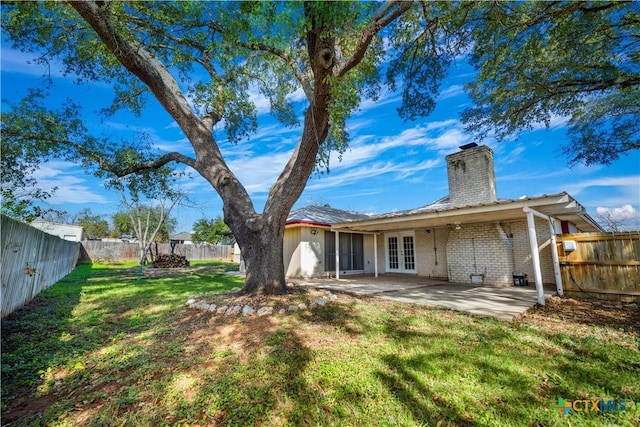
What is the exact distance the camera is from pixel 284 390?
2512 mm

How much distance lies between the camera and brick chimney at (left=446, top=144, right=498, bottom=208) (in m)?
9.53

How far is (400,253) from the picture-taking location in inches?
482

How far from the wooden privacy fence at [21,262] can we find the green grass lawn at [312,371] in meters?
0.52

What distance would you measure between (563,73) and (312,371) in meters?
8.09

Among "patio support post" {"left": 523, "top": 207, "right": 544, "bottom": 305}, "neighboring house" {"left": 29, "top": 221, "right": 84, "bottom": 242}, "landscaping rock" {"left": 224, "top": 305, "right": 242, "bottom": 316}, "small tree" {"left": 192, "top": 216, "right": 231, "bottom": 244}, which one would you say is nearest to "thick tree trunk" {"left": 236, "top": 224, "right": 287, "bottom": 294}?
"landscaping rock" {"left": 224, "top": 305, "right": 242, "bottom": 316}

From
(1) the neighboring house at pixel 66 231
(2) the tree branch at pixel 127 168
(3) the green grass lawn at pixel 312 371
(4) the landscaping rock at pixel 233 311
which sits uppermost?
(2) the tree branch at pixel 127 168

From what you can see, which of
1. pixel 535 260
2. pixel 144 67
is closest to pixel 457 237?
pixel 535 260

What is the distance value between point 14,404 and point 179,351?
135cm

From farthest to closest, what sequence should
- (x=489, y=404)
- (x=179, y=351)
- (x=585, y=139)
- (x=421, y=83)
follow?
(x=585, y=139) < (x=421, y=83) < (x=179, y=351) < (x=489, y=404)

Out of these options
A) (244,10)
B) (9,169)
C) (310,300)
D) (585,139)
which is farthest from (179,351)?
(585,139)

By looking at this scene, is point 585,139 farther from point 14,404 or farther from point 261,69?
point 14,404

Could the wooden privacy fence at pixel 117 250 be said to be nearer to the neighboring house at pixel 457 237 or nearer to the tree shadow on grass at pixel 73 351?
the neighboring house at pixel 457 237

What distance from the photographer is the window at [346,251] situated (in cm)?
1184

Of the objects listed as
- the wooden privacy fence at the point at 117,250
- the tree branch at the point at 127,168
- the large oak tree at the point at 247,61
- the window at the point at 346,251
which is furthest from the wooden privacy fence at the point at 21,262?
the wooden privacy fence at the point at 117,250
